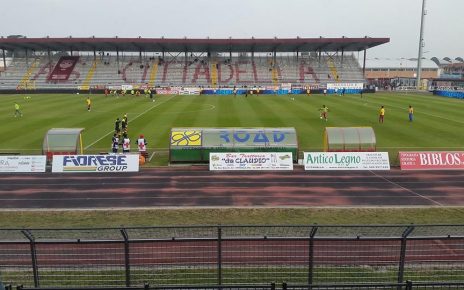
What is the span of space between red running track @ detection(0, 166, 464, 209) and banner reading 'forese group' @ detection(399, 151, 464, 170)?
59 centimetres

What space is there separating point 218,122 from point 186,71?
171ft

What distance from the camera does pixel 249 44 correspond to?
76.4 meters

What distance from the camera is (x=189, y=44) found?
252 feet

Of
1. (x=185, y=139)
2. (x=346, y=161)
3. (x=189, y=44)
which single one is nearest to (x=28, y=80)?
(x=189, y=44)

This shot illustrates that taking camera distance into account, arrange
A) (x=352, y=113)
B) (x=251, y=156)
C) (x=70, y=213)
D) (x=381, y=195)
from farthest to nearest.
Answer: (x=352, y=113)
(x=251, y=156)
(x=381, y=195)
(x=70, y=213)

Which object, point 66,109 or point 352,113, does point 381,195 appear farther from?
point 66,109

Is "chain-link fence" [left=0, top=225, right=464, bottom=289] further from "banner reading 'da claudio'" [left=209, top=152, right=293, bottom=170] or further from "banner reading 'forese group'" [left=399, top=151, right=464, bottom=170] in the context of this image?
"banner reading 'forese group'" [left=399, top=151, right=464, bottom=170]

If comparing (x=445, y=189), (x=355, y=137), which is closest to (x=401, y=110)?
(x=355, y=137)

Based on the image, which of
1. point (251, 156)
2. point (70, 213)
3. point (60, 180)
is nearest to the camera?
point (70, 213)

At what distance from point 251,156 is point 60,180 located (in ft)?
32.6

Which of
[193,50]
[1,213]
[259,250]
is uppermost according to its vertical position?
[193,50]

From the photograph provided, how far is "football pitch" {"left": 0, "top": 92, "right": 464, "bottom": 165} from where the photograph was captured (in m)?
27.1

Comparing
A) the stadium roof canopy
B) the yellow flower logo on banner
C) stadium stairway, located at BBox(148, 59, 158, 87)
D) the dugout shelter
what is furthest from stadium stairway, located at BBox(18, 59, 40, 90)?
the yellow flower logo on banner

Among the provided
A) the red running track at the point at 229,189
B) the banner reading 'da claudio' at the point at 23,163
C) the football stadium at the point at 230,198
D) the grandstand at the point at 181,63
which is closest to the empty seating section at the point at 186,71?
the grandstand at the point at 181,63
